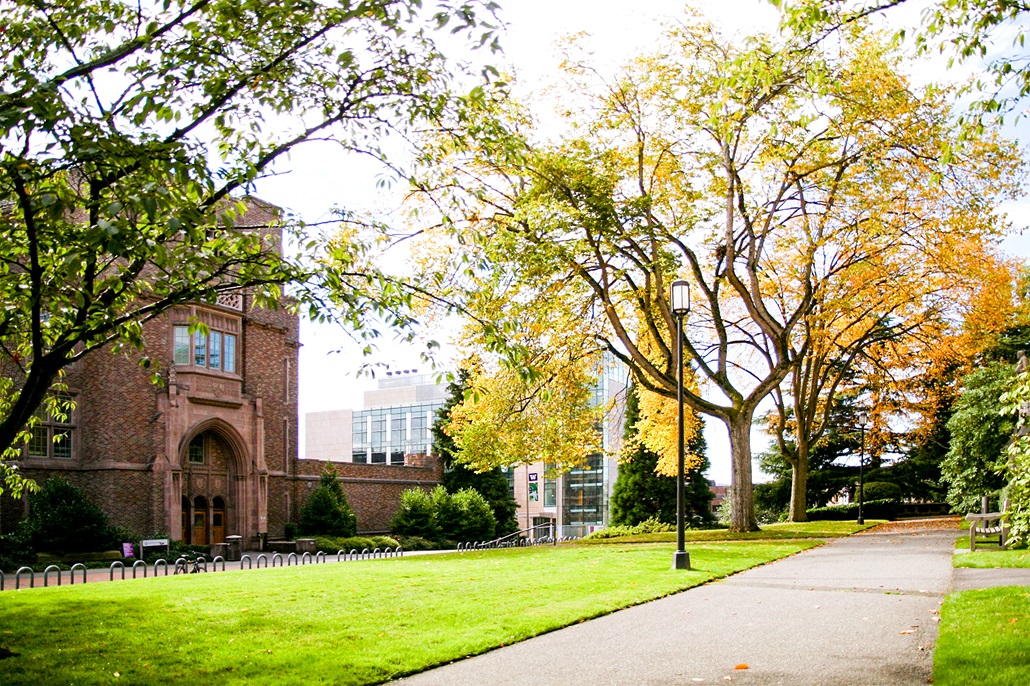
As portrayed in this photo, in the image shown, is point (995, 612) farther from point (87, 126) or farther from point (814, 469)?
point (814, 469)

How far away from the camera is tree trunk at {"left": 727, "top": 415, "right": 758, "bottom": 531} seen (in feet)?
90.3

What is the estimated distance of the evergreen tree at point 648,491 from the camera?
45.9 meters

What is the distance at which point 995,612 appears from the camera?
32.1ft

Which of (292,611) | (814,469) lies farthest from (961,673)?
(814,469)

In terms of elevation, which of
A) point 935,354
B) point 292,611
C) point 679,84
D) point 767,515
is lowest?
point 767,515

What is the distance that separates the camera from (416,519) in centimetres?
4872

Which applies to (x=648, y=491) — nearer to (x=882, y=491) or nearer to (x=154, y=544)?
(x=882, y=491)

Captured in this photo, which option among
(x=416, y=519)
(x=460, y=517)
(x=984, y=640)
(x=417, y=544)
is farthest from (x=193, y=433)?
(x=984, y=640)

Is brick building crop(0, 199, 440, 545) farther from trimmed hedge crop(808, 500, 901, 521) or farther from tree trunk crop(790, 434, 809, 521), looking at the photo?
trimmed hedge crop(808, 500, 901, 521)

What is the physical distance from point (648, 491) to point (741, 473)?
19.0 metres

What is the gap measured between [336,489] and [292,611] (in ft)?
115

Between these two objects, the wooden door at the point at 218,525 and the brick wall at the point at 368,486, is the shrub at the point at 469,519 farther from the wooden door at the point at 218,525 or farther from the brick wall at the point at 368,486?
the wooden door at the point at 218,525

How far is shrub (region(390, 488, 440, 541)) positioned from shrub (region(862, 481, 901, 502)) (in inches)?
879

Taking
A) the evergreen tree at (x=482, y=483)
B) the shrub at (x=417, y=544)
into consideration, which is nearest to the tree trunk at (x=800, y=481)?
the shrub at (x=417, y=544)
